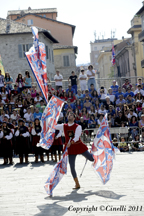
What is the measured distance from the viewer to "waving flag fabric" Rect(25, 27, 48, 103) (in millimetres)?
14016

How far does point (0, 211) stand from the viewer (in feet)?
23.2

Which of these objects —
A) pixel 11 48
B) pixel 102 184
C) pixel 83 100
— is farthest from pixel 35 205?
pixel 11 48

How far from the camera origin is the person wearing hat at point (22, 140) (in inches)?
592

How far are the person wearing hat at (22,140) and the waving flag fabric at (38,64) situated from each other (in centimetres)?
182

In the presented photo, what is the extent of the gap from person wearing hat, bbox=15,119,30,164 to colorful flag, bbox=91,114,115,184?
5.78 metres

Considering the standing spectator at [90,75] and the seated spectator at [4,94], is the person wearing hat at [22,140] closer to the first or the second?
the seated spectator at [4,94]

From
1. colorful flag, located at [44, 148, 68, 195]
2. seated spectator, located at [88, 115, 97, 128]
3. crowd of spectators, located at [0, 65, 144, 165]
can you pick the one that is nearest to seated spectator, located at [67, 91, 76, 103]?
crowd of spectators, located at [0, 65, 144, 165]

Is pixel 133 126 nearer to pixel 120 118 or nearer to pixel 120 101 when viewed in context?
pixel 120 118

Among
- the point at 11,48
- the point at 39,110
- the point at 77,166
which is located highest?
the point at 11,48

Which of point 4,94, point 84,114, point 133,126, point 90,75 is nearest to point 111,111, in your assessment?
point 84,114

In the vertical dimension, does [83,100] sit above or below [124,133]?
above

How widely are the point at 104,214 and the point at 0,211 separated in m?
1.95

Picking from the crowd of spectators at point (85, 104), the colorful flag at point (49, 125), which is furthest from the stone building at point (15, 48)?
the colorful flag at point (49, 125)

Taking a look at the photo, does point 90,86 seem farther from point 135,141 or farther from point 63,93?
point 135,141
